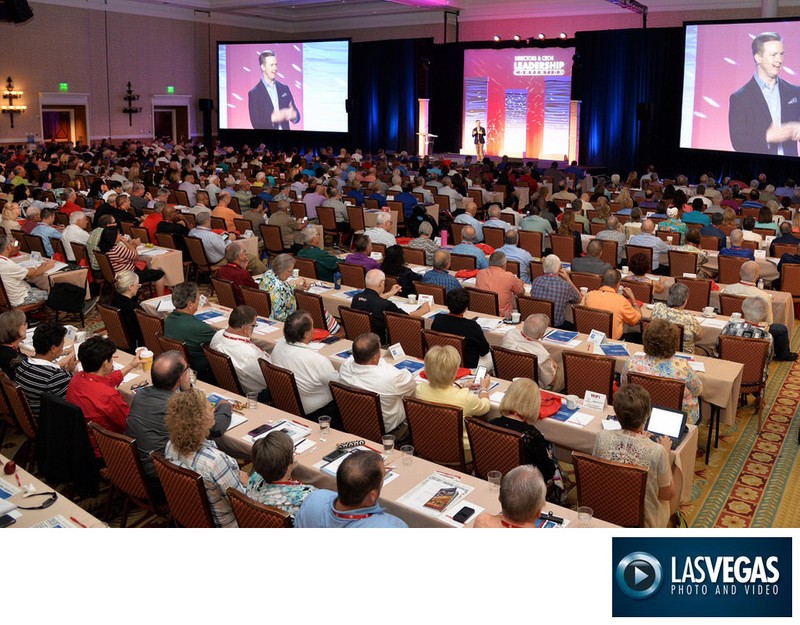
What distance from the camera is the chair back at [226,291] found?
878 cm

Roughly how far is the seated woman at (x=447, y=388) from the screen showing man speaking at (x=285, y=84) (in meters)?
25.3

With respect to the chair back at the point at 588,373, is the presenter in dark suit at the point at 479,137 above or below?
above

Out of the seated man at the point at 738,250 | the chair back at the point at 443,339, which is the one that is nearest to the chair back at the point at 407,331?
the chair back at the point at 443,339

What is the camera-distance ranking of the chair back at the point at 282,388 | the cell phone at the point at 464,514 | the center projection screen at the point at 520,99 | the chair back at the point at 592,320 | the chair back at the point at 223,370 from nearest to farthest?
the cell phone at the point at 464,514 → the chair back at the point at 282,388 → the chair back at the point at 223,370 → the chair back at the point at 592,320 → the center projection screen at the point at 520,99

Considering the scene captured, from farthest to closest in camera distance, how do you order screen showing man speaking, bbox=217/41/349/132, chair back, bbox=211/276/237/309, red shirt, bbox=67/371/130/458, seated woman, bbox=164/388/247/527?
screen showing man speaking, bbox=217/41/349/132
chair back, bbox=211/276/237/309
red shirt, bbox=67/371/130/458
seated woman, bbox=164/388/247/527

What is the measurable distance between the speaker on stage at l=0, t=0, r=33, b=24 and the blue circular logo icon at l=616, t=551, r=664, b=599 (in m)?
23.6

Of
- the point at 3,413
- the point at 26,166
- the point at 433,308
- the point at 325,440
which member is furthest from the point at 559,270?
the point at 26,166

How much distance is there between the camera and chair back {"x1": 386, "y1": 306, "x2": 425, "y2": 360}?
7.18 m

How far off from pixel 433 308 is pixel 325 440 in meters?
3.22

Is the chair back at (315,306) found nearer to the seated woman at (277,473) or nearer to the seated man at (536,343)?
the seated man at (536,343)

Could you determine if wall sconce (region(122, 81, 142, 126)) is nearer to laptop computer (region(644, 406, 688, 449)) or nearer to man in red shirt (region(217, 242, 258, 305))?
man in red shirt (region(217, 242, 258, 305))

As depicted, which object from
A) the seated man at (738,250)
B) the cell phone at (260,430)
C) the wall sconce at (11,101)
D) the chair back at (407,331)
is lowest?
the cell phone at (260,430)

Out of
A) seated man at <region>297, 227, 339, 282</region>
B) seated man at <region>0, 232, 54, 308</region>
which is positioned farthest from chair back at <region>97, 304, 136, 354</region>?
seated man at <region>297, 227, 339, 282</region>

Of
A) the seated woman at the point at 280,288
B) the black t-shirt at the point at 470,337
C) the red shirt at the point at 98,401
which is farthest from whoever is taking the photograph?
the seated woman at the point at 280,288
